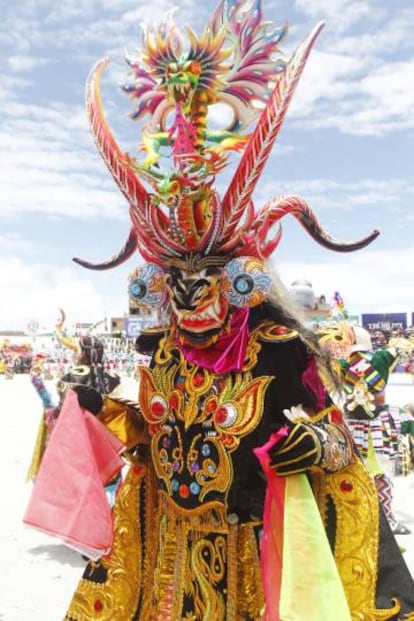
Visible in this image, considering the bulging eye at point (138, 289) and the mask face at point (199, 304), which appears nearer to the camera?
the mask face at point (199, 304)

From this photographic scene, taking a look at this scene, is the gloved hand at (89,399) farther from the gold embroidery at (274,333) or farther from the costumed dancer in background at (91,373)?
the costumed dancer in background at (91,373)

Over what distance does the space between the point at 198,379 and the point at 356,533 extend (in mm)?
786

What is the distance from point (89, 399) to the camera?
2773 millimetres

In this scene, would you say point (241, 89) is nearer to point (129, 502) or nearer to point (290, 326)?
point (290, 326)

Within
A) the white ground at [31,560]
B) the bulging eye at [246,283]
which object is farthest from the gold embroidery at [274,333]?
the white ground at [31,560]

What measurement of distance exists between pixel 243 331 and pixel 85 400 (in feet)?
2.40

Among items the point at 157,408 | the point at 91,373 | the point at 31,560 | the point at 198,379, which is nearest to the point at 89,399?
the point at 157,408

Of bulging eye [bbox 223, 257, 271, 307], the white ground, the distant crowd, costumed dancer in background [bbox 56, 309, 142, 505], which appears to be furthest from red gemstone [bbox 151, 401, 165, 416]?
the distant crowd

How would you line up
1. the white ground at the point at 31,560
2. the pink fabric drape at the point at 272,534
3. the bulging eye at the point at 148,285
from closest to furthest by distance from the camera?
the pink fabric drape at the point at 272,534
the bulging eye at the point at 148,285
the white ground at the point at 31,560

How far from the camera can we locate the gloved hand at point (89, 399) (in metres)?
2.77

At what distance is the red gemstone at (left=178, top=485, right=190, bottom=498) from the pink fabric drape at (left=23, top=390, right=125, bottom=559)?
33cm

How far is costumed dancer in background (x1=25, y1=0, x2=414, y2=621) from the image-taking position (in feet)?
7.87

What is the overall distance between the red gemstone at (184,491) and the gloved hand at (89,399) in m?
0.51

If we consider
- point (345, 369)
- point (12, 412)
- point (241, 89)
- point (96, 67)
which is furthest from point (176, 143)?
point (12, 412)
